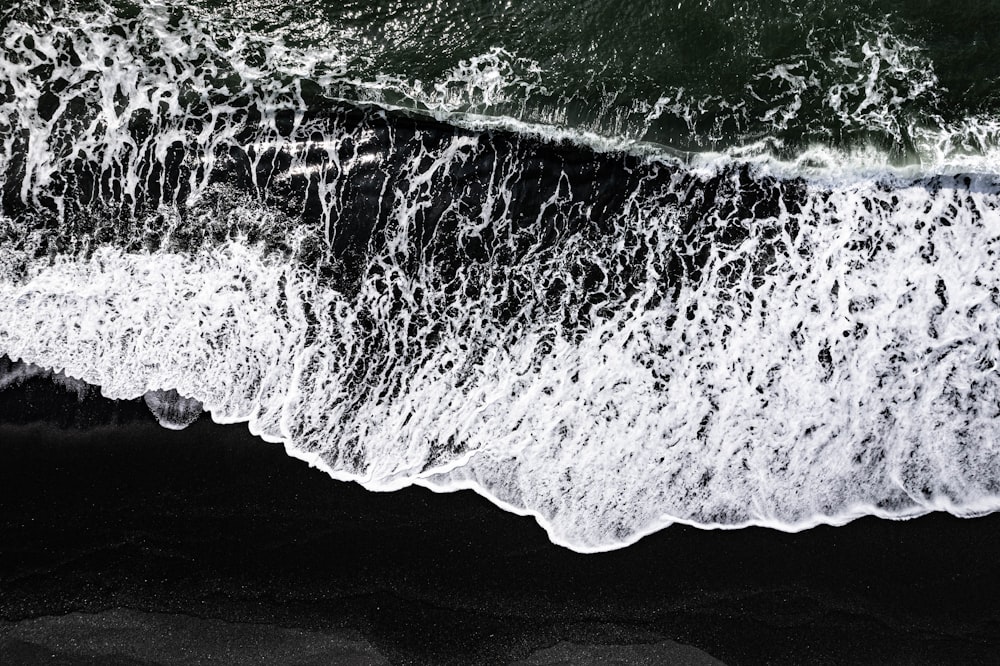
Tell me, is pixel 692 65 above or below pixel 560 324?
above

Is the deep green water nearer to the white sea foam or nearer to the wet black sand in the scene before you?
the white sea foam

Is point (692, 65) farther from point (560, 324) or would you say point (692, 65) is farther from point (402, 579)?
point (402, 579)

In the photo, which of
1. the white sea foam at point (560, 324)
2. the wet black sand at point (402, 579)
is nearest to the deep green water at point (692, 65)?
the white sea foam at point (560, 324)

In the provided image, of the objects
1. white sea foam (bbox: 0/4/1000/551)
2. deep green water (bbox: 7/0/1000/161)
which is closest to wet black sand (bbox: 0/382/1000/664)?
white sea foam (bbox: 0/4/1000/551)

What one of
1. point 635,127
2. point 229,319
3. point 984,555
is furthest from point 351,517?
point 984,555

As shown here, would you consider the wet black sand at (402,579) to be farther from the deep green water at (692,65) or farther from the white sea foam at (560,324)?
the deep green water at (692,65)

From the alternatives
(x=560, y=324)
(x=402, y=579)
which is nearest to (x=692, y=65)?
(x=560, y=324)
